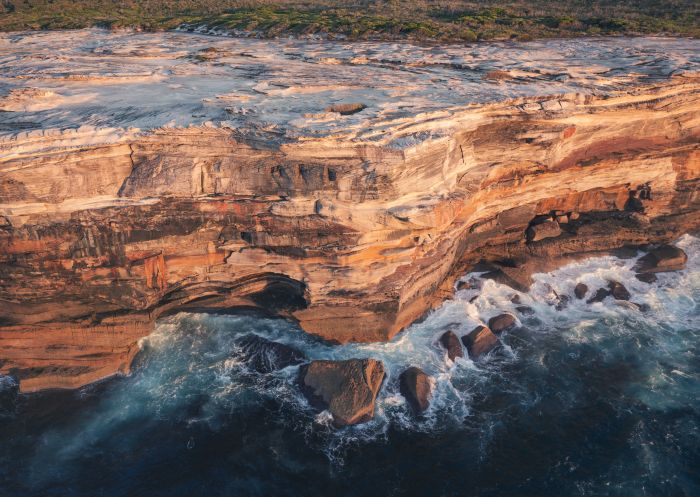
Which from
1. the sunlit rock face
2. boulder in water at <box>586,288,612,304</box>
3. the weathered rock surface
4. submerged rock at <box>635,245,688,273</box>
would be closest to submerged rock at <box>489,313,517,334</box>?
the sunlit rock face

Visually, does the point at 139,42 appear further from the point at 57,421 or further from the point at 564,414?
the point at 564,414

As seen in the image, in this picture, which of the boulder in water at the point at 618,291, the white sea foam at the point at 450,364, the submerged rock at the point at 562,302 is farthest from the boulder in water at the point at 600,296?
the submerged rock at the point at 562,302

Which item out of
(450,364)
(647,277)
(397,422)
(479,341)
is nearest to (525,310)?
(479,341)

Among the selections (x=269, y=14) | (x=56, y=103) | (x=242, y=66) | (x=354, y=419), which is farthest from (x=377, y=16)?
(x=354, y=419)

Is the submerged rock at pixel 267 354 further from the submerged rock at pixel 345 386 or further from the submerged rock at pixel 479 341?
the submerged rock at pixel 479 341

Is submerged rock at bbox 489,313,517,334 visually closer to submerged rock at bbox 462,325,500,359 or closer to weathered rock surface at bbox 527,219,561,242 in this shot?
submerged rock at bbox 462,325,500,359
